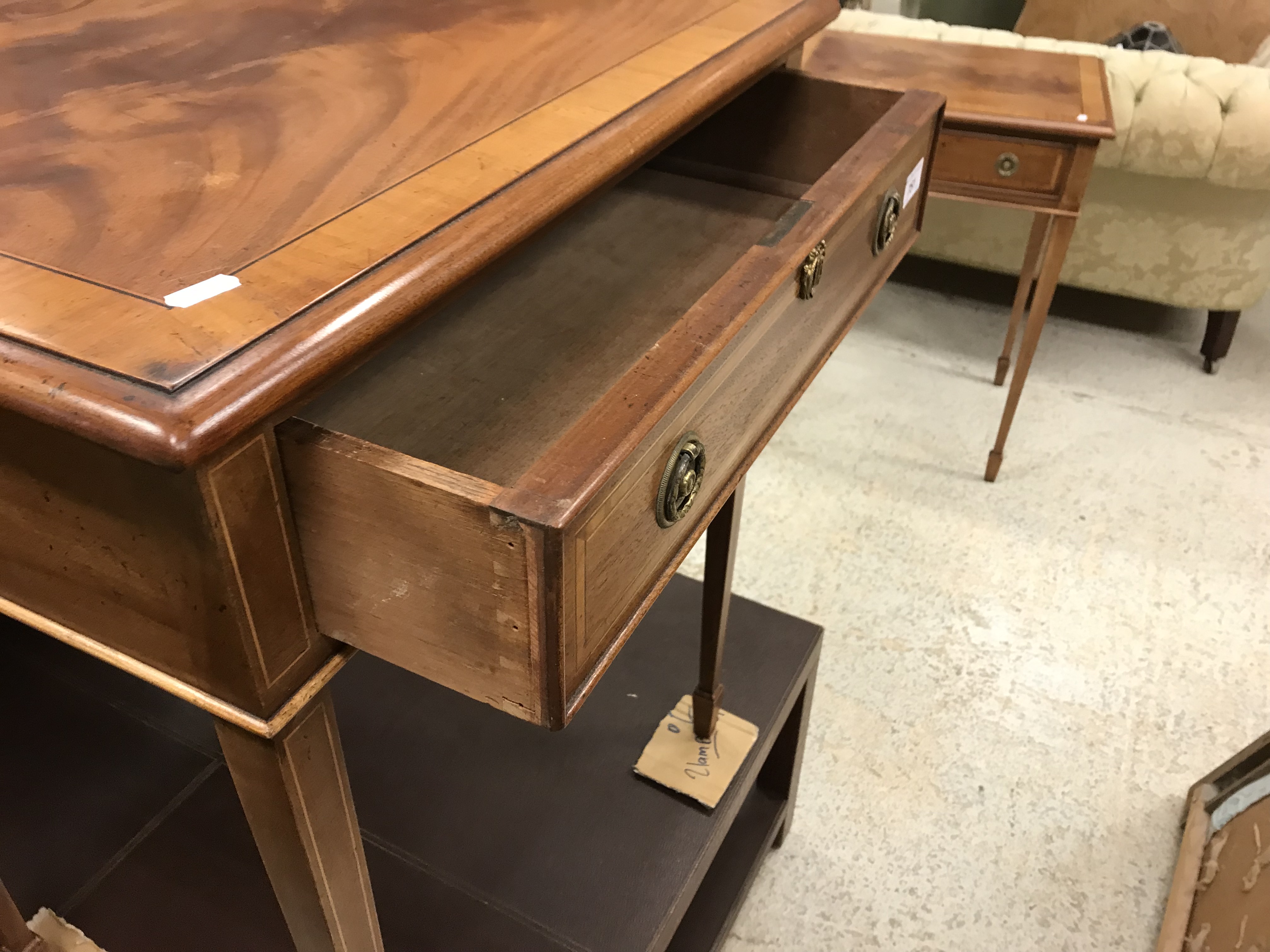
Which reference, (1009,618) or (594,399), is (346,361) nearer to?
(594,399)

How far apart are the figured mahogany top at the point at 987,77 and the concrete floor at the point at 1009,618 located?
0.55 m

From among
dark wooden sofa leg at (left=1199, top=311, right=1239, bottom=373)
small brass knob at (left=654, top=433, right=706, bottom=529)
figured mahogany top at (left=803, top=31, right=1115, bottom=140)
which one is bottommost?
dark wooden sofa leg at (left=1199, top=311, right=1239, bottom=373)

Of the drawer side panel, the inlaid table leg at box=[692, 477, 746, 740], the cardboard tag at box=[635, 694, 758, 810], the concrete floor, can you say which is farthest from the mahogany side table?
the concrete floor

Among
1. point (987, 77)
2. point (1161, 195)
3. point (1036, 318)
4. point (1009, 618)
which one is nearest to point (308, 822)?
point (1009, 618)

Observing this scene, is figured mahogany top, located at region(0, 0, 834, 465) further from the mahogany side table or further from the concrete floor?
the concrete floor

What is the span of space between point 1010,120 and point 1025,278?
47 cm

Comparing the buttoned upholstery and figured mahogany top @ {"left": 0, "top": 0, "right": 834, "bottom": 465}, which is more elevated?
figured mahogany top @ {"left": 0, "top": 0, "right": 834, "bottom": 465}

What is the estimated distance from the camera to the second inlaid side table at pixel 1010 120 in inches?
47.4

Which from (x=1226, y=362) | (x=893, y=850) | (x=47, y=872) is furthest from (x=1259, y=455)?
(x=47, y=872)

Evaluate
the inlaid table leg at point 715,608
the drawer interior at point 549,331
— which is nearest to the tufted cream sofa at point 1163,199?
the drawer interior at point 549,331

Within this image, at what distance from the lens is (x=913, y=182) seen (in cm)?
75

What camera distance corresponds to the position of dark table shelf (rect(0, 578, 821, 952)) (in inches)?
29.0

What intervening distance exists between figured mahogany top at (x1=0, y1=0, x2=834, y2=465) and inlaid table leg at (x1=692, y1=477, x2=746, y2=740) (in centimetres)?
33

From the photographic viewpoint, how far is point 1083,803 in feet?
3.56
